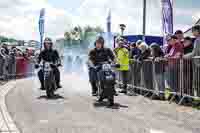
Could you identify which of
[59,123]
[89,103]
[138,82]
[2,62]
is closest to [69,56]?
[2,62]

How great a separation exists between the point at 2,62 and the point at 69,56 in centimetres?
1924

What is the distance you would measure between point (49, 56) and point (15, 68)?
13.2m

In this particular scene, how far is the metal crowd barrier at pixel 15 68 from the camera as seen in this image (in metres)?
25.0

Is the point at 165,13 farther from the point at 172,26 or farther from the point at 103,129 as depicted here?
the point at 103,129

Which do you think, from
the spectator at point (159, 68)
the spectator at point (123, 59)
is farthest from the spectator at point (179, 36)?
the spectator at point (123, 59)

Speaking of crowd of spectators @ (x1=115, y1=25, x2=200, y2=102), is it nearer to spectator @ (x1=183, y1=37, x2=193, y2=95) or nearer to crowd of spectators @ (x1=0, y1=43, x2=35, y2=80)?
spectator @ (x1=183, y1=37, x2=193, y2=95)

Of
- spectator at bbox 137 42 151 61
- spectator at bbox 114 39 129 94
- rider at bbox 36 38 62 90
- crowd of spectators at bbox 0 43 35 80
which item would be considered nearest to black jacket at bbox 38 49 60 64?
rider at bbox 36 38 62 90

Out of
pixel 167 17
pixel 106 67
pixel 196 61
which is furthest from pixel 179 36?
pixel 167 17

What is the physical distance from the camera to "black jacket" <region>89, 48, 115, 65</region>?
46.9 feet

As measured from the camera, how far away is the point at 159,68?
15094 mm

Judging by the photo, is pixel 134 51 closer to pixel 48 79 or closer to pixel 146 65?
pixel 146 65

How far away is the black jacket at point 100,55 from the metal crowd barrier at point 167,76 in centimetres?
176

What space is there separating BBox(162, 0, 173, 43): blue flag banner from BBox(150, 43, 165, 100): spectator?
8.05 m

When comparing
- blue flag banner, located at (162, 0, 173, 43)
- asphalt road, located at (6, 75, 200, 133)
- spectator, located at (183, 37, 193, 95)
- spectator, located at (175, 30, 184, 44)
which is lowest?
asphalt road, located at (6, 75, 200, 133)
